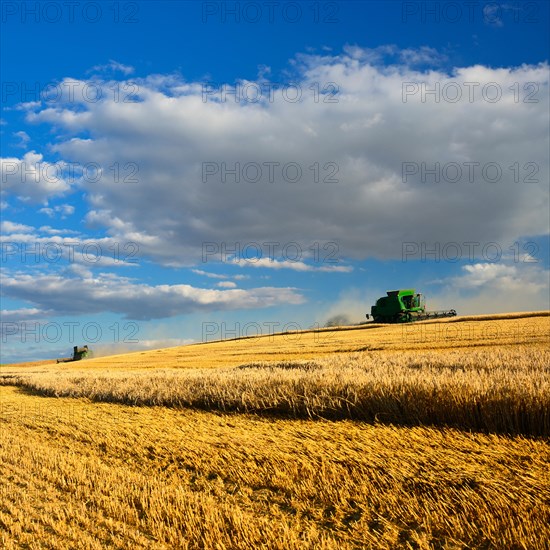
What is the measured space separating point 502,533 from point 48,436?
870cm

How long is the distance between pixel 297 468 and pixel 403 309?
44486mm

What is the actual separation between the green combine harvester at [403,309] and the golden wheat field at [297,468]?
1498 inches

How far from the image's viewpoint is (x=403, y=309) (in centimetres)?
4916

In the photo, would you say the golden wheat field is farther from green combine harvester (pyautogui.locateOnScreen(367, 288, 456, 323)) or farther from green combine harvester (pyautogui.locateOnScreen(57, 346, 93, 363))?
green combine harvester (pyautogui.locateOnScreen(57, 346, 93, 363))

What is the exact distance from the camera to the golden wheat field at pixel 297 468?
4906 mm

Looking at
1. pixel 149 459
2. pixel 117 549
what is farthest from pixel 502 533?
pixel 149 459

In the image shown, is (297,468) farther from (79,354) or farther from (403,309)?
(79,354)

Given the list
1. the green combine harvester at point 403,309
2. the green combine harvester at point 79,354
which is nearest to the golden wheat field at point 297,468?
the green combine harvester at point 403,309

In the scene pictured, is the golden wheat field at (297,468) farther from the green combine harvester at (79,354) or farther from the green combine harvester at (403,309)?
the green combine harvester at (79,354)

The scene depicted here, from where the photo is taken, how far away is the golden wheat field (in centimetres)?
491

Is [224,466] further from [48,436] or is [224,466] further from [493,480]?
[48,436]

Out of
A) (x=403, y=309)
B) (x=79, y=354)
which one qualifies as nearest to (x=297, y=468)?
(x=403, y=309)

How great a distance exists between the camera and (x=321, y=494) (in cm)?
571

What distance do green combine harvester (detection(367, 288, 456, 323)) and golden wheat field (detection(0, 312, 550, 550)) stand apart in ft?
125
